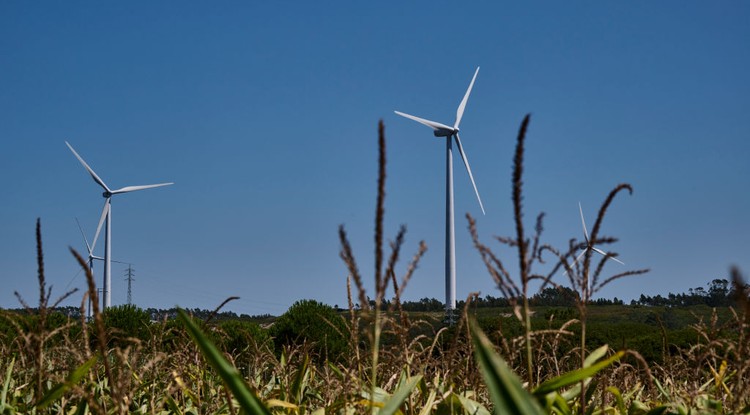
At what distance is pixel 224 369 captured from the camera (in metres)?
1.72

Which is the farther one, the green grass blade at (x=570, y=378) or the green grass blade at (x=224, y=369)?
the green grass blade at (x=570, y=378)

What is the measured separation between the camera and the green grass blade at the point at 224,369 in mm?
1690

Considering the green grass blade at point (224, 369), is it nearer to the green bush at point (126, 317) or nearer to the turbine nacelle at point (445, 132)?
the green bush at point (126, 317)

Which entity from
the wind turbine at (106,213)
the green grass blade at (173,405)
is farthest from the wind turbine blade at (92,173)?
the green grass blade at (173,405)

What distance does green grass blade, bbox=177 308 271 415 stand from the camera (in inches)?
66.6

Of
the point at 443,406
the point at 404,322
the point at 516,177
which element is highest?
the point at 516,177

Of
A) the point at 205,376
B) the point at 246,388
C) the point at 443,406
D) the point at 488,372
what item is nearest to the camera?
the point at 488,372

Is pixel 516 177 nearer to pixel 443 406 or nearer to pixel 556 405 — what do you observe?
pixel 556 405

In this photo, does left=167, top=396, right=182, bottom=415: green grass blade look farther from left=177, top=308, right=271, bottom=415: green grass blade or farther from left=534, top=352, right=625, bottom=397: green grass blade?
left=534, top=352, right=625, bottom=397: green grass blade

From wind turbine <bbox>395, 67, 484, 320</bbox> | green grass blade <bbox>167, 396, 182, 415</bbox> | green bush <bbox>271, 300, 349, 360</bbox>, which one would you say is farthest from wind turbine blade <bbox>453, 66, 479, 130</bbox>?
green grass blade <bbox>167, 396, 182, 415</bbox>

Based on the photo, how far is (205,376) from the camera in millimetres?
4598

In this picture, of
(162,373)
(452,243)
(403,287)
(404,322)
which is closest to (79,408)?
(404,322)

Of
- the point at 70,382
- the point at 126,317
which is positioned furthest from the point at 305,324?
the point at 70,382

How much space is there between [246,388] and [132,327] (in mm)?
22947
